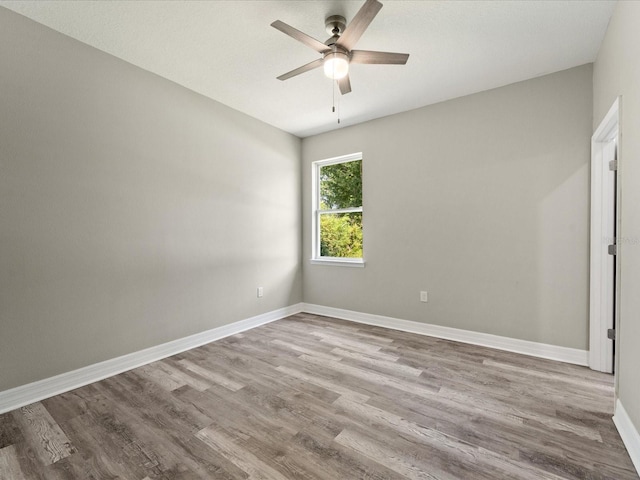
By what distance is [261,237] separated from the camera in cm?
Result: 397

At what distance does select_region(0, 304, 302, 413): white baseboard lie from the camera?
81.2 inches

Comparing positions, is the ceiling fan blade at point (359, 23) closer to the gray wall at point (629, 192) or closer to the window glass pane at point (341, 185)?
the gray wall at point (629, 192)

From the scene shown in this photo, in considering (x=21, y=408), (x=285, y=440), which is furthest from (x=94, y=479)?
(x=21, y=408)

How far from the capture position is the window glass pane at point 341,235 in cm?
419

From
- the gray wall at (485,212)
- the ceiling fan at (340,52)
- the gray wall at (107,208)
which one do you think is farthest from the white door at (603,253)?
the gray wall at (107,208)

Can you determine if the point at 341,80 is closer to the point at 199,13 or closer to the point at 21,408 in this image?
the point at 199,13

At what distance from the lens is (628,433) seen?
1607mm

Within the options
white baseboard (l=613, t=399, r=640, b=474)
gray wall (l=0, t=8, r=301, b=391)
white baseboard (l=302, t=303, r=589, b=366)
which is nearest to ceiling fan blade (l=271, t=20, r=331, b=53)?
gray wall (l=0, t=8, r=301, b=391)

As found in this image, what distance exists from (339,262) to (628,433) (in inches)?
121

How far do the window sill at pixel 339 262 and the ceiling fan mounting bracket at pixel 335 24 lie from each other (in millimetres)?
2670

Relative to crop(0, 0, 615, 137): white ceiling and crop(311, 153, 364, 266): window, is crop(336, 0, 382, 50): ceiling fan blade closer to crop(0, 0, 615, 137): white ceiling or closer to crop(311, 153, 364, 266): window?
crop(0, 0, 615, 137): white ceiling

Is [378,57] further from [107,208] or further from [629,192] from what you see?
[107,208]

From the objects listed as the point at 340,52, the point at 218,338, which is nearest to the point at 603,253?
the point at 340,52

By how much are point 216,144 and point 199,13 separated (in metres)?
1.47
